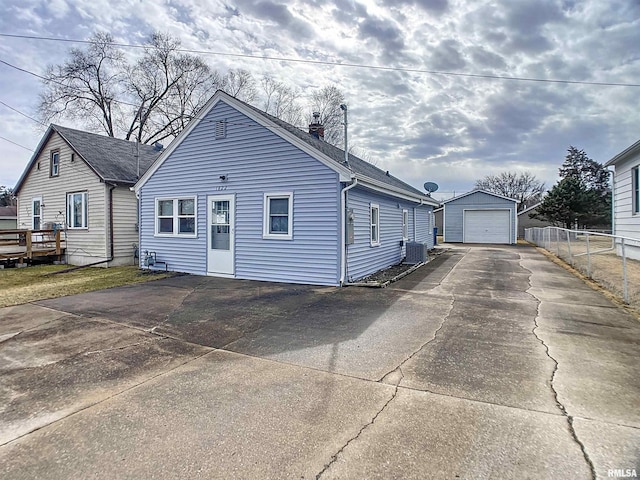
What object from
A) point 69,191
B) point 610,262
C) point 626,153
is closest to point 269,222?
point 610,262

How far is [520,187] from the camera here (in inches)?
1978

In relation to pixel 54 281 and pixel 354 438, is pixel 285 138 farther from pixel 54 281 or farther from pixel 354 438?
pixel 54 281

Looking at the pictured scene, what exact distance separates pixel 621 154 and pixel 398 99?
827cm

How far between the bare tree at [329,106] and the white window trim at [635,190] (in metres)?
21.1

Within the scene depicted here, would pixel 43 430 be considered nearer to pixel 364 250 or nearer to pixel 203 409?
pixel 203 409

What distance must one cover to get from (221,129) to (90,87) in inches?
957

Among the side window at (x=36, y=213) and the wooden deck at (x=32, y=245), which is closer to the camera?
the wooden deck at (x=32, y=245)

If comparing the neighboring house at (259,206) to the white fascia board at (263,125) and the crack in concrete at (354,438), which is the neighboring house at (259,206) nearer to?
the white fascia board at (263,125)

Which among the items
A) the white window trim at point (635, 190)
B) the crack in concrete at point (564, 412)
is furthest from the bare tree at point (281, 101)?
the crack in concrete at point (564, 412)

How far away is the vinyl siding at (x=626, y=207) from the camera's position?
1129 cm

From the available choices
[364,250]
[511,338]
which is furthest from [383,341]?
[364,250]

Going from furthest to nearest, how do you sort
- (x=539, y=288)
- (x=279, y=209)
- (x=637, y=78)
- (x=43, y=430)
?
(x=637, y=78) → (x=279, y=209) → (x=539, y=288) → (x=43, y=430)

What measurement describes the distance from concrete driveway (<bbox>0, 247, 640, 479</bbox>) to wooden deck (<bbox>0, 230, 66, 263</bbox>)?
32.4ft

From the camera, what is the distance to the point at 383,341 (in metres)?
4.75
